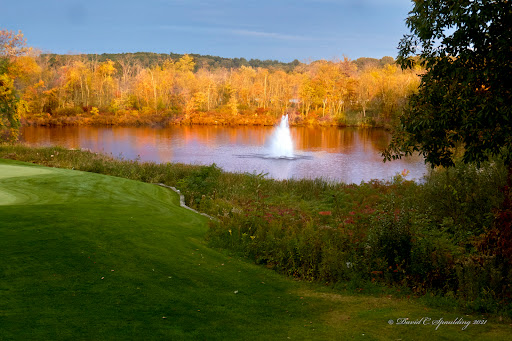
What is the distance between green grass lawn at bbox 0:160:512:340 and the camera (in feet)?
14.0

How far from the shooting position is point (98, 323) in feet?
13.7

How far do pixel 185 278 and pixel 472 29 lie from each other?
18.3 ft

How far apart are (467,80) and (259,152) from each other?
29444 millimetres

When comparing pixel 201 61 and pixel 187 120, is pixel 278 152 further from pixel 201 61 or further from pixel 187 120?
pixel 201 61

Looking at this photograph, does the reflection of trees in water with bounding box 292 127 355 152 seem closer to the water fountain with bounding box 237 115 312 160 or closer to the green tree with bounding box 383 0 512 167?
the water fountain with bounding box 237 115 312 160

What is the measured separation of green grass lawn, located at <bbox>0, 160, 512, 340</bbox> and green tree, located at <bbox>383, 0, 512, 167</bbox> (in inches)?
110

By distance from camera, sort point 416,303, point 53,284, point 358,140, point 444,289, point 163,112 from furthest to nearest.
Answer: point 163,112
point 358,140
point 444,289
point 416,303
point 53,284

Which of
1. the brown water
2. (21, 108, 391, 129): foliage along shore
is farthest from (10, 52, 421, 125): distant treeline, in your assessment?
the brown water

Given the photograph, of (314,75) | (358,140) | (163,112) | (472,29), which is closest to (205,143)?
(358,140)

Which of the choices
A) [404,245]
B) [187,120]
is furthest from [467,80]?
[187,120]

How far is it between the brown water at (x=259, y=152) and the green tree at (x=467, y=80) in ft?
38.6

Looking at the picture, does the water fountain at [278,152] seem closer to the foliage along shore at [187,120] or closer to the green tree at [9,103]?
the green tree at [9,103]

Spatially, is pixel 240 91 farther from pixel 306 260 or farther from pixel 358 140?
pixel 306 260

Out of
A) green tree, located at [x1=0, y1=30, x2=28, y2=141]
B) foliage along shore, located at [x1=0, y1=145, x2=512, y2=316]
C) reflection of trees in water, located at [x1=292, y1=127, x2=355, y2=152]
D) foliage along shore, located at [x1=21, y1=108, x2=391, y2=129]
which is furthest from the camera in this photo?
foliage along shore, located at [x1=21, y1=108, x2=391, y2=129]
